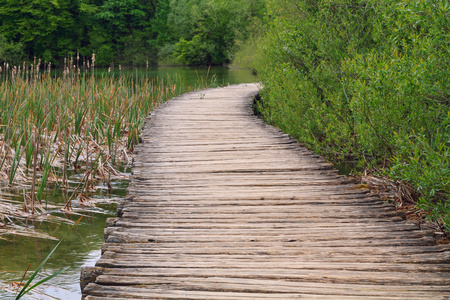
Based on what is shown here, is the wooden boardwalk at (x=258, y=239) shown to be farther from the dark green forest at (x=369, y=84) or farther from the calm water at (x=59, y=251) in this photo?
the calm water at (x=59, y=251)

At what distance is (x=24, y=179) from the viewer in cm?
582

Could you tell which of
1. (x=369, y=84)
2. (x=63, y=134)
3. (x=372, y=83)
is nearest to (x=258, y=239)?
(x=372, y=83)

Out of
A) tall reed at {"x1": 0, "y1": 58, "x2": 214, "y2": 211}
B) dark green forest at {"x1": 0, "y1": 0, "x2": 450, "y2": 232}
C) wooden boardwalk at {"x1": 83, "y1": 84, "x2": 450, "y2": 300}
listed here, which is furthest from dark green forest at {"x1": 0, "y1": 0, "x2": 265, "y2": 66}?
wooden boardwalk at {"x1": 83, "y1": 84, "x2": 450, "y2": 300}

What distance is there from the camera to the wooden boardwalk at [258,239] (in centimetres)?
250

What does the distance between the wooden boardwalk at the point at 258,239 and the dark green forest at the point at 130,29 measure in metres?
34.1

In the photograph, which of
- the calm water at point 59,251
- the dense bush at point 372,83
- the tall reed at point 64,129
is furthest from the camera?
A: the tall reed at point 64,129

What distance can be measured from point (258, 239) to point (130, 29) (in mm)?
47809

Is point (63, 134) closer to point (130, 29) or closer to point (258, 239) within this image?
point (258, 239)

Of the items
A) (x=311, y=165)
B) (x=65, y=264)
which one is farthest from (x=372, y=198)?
(x=65, y=264)

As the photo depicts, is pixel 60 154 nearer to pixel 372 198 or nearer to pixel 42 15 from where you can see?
pixel 372 198

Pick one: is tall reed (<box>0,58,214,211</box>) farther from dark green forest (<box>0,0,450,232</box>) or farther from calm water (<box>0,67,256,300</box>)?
dark green forest (<box>0,0,450,232</box>)

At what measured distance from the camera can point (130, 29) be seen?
158ft

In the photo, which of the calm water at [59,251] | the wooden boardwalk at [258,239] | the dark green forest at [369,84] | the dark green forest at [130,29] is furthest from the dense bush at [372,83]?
the dark green forest at [130,29]

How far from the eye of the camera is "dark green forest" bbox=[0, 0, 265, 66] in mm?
39031
